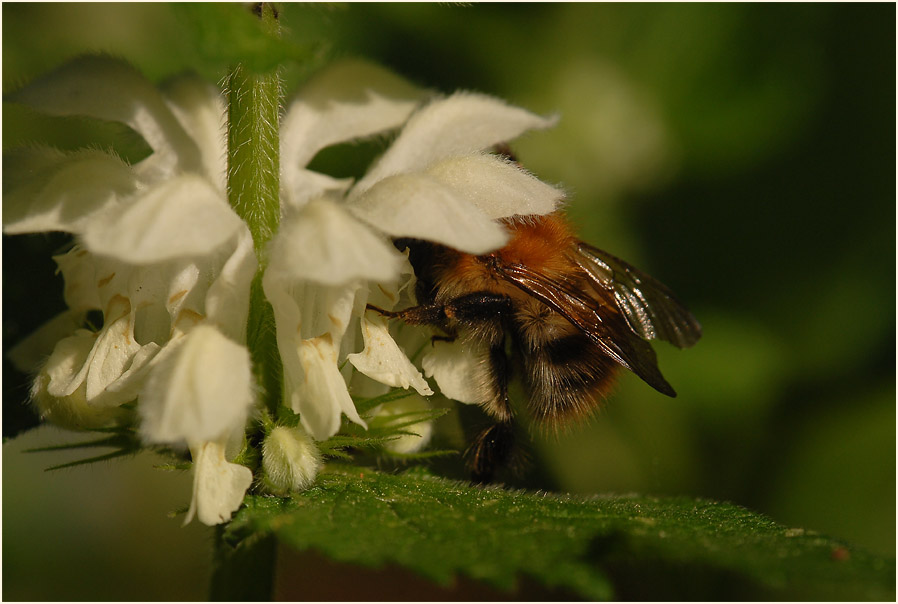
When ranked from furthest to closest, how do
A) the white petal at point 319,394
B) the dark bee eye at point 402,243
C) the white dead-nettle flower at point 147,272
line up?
the dark bee eye at point 402,243, the white petal at point 319,394, the white dead-nettle flower at point 147,272

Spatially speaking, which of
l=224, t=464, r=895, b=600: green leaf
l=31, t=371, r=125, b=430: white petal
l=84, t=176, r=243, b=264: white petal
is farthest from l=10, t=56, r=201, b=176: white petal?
l=224, t=464, r=895, b=600: green leaf

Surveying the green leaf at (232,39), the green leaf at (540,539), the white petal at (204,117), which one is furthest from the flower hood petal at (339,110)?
the green leaf at (540,539)

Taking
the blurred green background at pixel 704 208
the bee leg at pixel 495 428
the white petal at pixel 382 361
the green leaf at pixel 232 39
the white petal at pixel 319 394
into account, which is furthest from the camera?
the blurred green background at pixel 704 208

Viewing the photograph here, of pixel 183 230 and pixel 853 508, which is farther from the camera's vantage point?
pixel 853 508

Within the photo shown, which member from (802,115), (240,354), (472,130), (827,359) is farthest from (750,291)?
(240,354)

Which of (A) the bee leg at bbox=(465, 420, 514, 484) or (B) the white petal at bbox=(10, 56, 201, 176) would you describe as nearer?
(B) the white petal at bbox=(10, 56, 201, 176)

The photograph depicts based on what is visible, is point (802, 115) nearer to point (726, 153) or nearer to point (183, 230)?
point (726, 153)

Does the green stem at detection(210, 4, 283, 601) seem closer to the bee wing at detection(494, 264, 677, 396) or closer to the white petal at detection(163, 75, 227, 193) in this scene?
the white petal at detection(163, 75, 227, 193)

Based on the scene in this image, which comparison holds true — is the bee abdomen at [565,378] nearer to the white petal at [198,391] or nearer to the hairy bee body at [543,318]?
the hairy bee body at [543,318]
